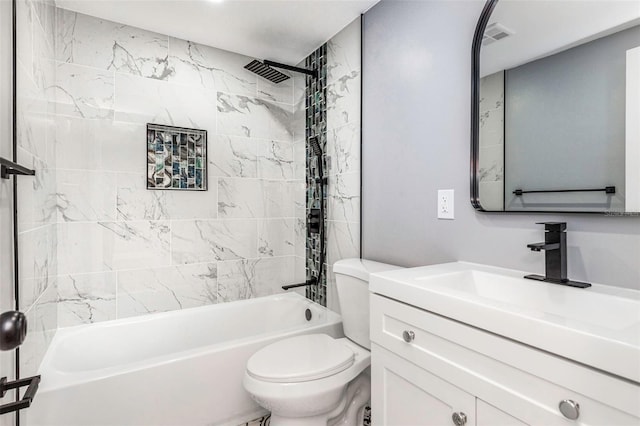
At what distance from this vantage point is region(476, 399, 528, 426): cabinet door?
80cm

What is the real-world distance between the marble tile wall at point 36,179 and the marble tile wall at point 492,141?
68.0 inches

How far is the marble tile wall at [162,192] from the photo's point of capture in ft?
6.61

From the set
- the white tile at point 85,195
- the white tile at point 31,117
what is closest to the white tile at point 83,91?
the white tile at point 31,117

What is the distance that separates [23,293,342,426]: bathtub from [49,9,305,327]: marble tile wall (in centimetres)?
16

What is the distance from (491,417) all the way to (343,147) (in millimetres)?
1684

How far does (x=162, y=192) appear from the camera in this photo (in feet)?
7.45

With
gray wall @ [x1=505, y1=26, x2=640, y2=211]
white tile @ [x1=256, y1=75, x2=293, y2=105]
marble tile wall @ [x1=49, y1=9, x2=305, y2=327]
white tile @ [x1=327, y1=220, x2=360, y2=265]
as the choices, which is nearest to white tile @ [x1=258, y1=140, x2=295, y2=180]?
marble tile wall @ [x1=49, y1=9, x2=305, y2=327]

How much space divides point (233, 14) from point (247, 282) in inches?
71.2

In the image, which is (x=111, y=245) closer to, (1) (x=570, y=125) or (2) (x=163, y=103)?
(2) (x=163, y=103)

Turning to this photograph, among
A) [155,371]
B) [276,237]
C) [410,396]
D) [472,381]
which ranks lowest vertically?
[155,371]

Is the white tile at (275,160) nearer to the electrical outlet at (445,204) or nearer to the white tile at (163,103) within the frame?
the white tile at (163,103)

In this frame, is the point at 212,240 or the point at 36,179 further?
the point at 212,240

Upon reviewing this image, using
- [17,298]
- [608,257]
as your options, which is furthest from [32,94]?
[608,257]

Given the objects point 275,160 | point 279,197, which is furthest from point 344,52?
point 279,197
